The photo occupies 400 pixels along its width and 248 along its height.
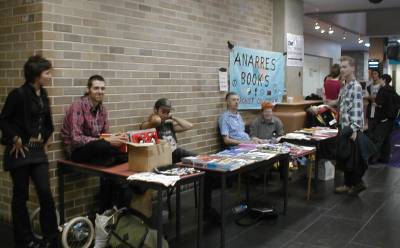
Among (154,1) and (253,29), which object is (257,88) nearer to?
(253,29)

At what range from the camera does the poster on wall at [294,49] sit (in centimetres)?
714

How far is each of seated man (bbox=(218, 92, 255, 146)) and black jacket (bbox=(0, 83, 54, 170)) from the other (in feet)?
8.56

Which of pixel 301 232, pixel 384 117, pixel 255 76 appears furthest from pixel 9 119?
pixel 384 117

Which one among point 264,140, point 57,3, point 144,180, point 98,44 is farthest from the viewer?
point 264,140

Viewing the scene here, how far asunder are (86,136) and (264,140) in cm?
248

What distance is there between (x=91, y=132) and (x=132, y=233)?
101cm

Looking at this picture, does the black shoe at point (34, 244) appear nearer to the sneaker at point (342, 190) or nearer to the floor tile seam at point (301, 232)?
the floor tile seam at point (301, 232)

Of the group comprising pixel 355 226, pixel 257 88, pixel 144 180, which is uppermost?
pixel 257 88

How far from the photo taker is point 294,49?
24.1 ft

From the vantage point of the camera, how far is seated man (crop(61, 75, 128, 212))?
3.54 metres

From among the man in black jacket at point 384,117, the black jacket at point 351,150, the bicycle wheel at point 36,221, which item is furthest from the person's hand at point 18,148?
the man in black jacket at point 384,117

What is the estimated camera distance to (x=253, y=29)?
6.48 m

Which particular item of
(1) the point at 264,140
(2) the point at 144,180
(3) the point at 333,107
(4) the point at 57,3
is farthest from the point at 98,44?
(3) the point at 333,107

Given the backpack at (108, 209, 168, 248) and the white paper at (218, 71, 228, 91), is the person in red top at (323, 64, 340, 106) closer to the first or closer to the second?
the white paper at (218, 71, 228, 91)
